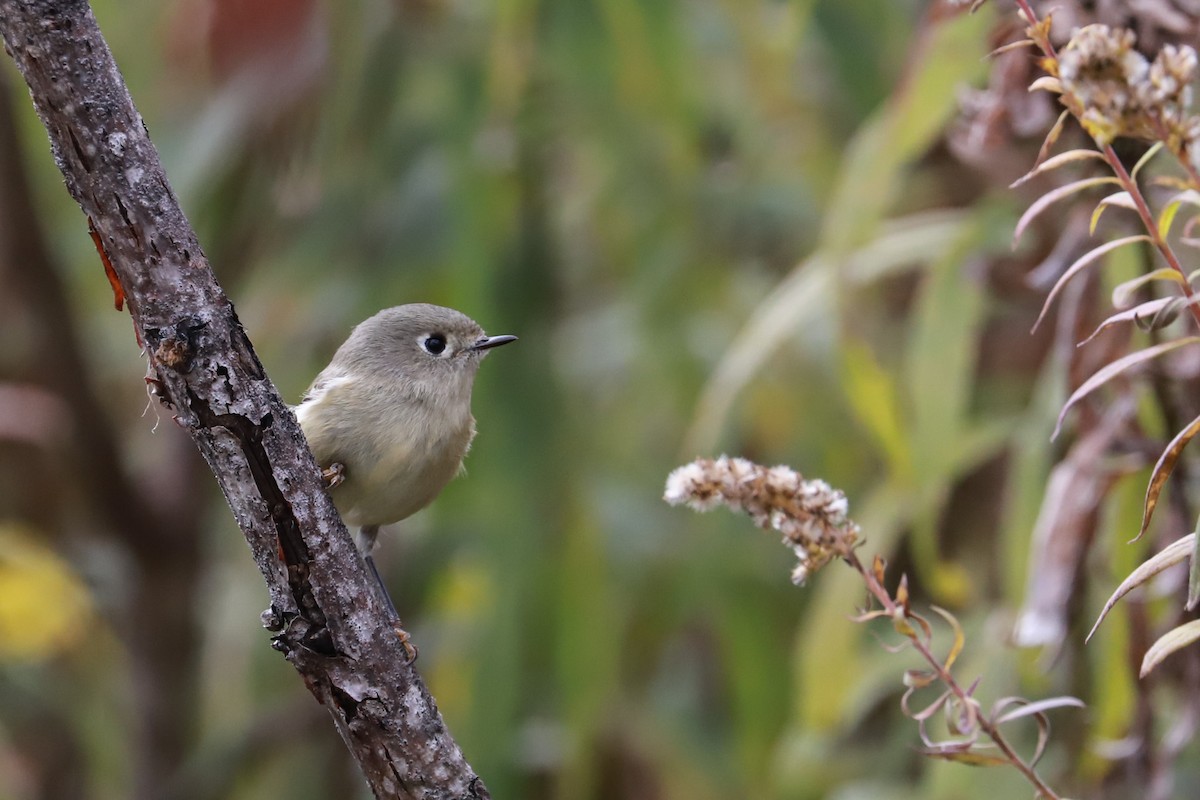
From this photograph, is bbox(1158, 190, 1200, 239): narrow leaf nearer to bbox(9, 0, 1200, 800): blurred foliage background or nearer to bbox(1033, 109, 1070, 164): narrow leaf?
bbox(1033, 109, 1070, 164): narrow leaf

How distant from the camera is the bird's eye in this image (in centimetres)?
257

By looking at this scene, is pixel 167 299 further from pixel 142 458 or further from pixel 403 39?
pixel 142 458

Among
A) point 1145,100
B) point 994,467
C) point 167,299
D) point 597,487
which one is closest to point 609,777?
point 597,487

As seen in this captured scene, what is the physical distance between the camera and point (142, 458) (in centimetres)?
492

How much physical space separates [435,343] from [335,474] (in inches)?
19.0

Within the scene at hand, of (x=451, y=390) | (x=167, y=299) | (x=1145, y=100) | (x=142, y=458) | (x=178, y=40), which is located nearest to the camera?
(x=1145, y=100)

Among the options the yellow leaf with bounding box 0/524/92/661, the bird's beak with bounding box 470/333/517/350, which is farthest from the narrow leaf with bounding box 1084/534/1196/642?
the yellow leaf with bounding box 0/524/92/661

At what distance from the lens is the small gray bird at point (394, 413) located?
221 centimetres

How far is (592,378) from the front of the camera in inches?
165

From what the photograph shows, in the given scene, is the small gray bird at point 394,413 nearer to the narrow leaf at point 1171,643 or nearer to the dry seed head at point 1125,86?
the narrow leaf at point 1171,643

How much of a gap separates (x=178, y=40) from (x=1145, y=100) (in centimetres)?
344

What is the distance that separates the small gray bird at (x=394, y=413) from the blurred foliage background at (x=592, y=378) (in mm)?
479

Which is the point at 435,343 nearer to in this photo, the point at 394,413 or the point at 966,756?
the point at 394,413

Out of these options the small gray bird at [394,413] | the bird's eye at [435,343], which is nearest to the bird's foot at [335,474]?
the small gray bird at [394,413]
